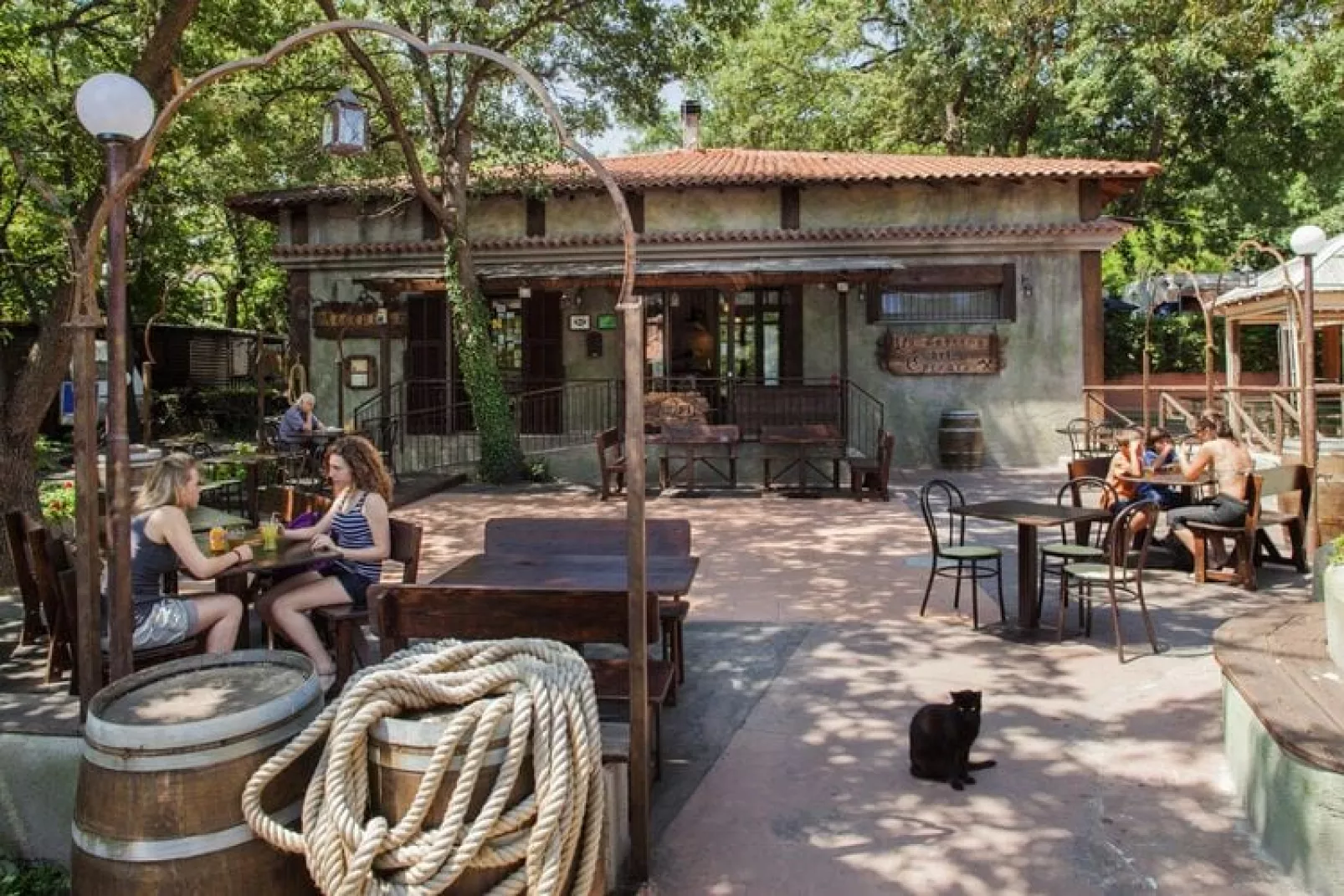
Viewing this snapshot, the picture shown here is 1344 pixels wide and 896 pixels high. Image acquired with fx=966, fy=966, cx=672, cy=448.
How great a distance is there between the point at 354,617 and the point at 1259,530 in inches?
257

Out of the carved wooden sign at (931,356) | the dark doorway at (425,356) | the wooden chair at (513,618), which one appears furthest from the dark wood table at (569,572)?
the dark doorway at (425,356)

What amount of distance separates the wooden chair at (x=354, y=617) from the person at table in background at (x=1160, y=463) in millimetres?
5467

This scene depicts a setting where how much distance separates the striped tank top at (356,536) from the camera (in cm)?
464

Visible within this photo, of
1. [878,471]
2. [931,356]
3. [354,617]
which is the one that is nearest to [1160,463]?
[878,471]

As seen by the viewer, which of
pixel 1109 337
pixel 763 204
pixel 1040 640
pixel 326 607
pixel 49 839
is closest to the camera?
pixel 49 839

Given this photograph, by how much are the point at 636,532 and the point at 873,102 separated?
72.5 feet

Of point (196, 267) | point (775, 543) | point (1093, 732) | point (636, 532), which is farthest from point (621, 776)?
point (196, 267)

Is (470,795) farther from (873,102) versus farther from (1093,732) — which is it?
(873,102)

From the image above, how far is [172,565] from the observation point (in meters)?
4.11

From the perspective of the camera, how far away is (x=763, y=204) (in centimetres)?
1541

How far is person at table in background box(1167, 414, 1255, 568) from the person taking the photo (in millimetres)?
6746

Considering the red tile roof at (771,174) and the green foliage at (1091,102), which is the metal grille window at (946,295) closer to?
the red tile roof at (771,174)

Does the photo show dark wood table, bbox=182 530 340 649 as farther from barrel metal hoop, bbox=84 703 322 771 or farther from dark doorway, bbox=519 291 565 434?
dark doorway, bbox=519 291 565 434

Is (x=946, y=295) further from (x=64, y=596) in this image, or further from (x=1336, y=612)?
(x=64, y=596)
